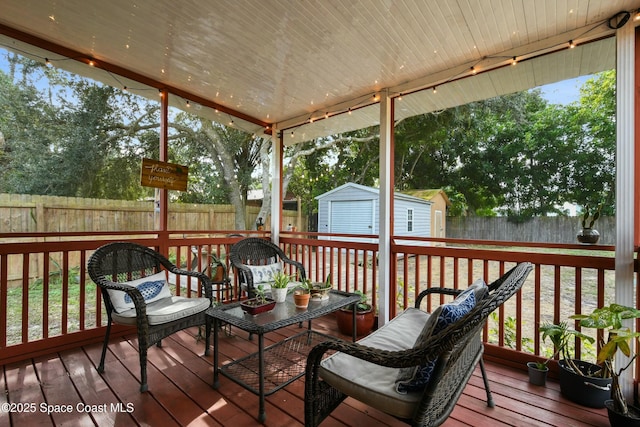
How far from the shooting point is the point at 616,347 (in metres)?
1.69

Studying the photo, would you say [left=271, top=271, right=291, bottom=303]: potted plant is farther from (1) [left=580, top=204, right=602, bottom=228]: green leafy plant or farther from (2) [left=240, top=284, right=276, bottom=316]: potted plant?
(1) [left=580, top=204, right=602, bottom=228]: green leafy plant

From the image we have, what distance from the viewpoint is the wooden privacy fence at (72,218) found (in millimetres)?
2504

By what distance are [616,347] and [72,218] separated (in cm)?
426

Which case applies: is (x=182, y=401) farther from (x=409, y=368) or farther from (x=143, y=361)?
(x=409, y=368)

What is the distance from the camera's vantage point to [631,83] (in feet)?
6.63

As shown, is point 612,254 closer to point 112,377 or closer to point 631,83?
point 631,83

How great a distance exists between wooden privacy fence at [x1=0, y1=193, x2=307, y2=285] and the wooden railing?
0.09ft

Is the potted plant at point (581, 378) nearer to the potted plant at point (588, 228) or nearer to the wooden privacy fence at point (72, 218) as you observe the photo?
the potted plant at point (588, 228)

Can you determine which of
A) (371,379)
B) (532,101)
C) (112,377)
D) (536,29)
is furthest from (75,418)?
(532,101)

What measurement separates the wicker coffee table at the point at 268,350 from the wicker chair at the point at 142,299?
1.10 ft

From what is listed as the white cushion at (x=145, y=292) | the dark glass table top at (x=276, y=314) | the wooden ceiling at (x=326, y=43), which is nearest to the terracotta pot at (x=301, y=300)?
the dark glass table top at (x=276, y=314)

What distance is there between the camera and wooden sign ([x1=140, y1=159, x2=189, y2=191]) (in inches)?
122

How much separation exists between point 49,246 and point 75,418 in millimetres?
1555

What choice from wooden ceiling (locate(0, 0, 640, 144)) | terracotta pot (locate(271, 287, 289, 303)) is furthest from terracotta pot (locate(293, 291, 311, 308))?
wooden ceiling (locate(0, 0, 640, 144))
